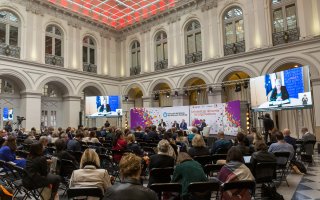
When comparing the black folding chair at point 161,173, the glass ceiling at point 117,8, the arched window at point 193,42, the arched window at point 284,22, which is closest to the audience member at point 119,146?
the black folding chair at point 161,173

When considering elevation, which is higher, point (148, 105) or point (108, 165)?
point (148, 105)

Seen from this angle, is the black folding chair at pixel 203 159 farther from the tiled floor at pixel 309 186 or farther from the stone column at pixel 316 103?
the stone column at pixel 316 103

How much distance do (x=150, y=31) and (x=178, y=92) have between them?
18.1ft

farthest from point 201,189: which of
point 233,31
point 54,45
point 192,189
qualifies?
point 54,45

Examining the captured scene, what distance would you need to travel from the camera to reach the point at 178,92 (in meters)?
17.0

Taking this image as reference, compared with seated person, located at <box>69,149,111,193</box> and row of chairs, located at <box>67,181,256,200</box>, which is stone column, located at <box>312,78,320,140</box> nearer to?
row of chairs, located at <box>67,181,256,200</box>

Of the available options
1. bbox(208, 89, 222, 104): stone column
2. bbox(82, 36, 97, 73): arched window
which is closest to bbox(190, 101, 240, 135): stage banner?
bbox(208, 89, 222, 104): stone column

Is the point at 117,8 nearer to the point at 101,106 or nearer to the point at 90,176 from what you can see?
the point at 101,106

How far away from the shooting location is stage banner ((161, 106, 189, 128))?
1522 cm

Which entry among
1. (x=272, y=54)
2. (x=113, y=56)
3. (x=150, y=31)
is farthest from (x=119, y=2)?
(x=272, y=54)

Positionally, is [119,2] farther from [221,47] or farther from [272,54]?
[272,54]

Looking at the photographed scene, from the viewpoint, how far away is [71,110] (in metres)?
17.3

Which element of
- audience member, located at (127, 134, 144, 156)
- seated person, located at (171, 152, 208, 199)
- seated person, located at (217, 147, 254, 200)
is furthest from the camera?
audience member, located at (127, 134, 144, 156)

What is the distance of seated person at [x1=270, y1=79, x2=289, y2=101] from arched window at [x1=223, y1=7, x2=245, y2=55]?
13.9 feet
